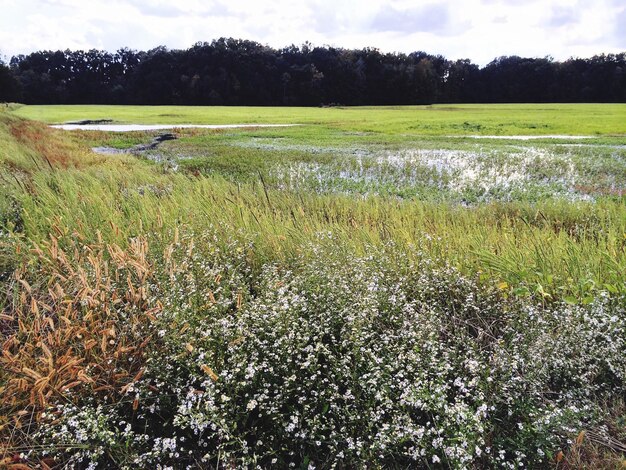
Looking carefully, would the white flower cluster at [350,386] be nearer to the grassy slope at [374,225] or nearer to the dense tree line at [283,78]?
the grassy slope at [374,225]

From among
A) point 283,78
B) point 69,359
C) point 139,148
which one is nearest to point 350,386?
point 69,359

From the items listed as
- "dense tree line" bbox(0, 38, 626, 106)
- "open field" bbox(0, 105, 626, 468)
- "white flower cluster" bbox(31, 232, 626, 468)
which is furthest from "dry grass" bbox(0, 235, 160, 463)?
"dense tree line" bbox(0, 38, 626, 106)

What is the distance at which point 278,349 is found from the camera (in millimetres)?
2668

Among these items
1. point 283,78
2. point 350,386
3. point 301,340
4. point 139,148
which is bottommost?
point 350,386

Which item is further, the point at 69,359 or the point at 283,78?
the point at 283,78

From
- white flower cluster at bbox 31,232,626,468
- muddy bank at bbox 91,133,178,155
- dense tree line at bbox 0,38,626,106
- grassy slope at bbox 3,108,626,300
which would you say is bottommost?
white flower cluster at bbox 31,232,626,468

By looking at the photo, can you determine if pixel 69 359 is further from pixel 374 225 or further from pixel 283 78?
pixel 283 78

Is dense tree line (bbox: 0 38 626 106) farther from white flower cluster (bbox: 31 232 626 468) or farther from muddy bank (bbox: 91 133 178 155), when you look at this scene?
white flower cluster (bbox: 31 232 626 468)

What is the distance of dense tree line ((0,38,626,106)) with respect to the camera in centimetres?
6538

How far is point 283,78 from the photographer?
221 feet

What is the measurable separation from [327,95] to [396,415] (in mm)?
69563

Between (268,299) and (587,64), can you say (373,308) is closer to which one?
(268,299)

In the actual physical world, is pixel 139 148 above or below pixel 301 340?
above

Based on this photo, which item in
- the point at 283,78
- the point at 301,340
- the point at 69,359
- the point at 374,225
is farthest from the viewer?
the point at 283,78
